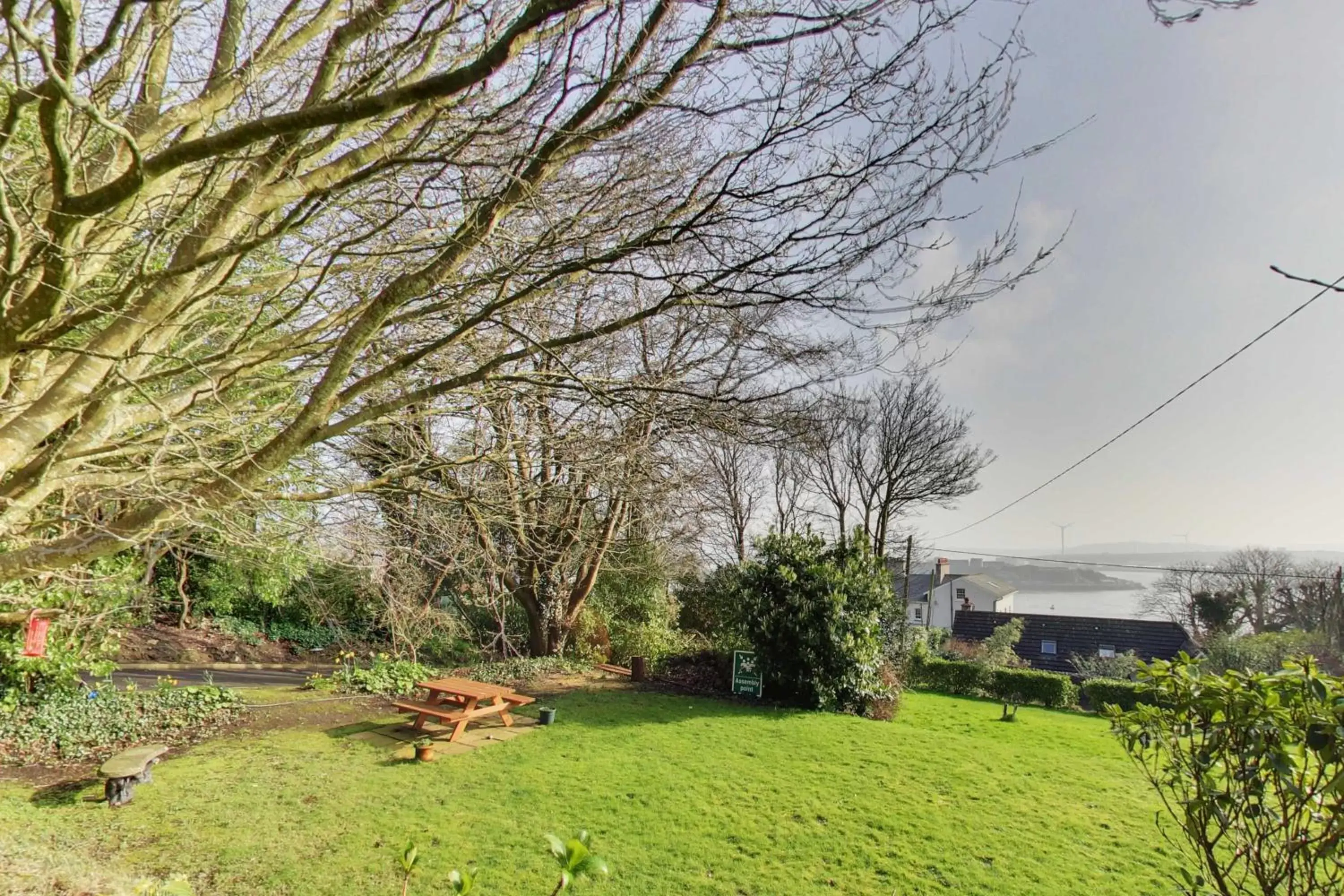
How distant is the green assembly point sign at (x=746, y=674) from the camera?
441 inches

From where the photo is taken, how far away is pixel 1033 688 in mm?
17766

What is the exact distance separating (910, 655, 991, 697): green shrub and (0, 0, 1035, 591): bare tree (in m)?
18.3

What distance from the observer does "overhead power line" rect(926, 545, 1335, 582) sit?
2411 cm

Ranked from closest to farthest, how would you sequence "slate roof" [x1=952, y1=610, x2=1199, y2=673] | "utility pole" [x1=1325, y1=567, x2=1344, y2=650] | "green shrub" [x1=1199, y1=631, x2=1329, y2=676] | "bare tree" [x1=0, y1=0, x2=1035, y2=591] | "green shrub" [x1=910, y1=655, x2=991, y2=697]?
"bare tree" [x1=0, y1=0, x2=1035, y2=591]
"green shrub" [x1=910, y1=655, x2=991, y2=697]
"green shrub" [x1=1199, y1=631, x2=1329, y2=676]
"utility pole" [x1=1325, y1=567, x2=1344, y2=650]
"slate roof" [x1=952, y1=610, x2=1199, y2=673]

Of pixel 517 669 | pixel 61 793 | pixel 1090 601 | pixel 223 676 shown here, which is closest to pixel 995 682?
pixel 517 669

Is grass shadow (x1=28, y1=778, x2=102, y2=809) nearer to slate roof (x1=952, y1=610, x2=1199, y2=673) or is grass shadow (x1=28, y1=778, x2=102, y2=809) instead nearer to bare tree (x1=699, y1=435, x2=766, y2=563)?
bare tree (x1=699, y1=435, x2=766, y2=563)

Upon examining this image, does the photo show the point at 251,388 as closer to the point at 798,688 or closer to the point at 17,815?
the point at 17,815

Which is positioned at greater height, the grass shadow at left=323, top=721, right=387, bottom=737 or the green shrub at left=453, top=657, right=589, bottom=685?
the grass shadow at left=323, top=721, right=387, bottom=737

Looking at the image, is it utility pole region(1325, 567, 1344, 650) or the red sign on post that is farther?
utility pole region(1325, 567, 1344, 650)

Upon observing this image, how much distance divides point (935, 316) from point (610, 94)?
6.48 ft

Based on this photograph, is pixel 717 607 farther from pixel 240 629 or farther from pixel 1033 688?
pixel 240 629

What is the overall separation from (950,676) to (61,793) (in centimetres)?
1950

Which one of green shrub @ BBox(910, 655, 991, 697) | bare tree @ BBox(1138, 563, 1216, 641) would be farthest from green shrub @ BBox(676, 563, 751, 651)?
bare tree @ BBox(1138, 563, 1216, 641)

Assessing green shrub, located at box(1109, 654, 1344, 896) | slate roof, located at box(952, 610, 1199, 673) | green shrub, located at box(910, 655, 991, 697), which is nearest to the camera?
green shrub, located at box(1109, 654, 1344, 896)
